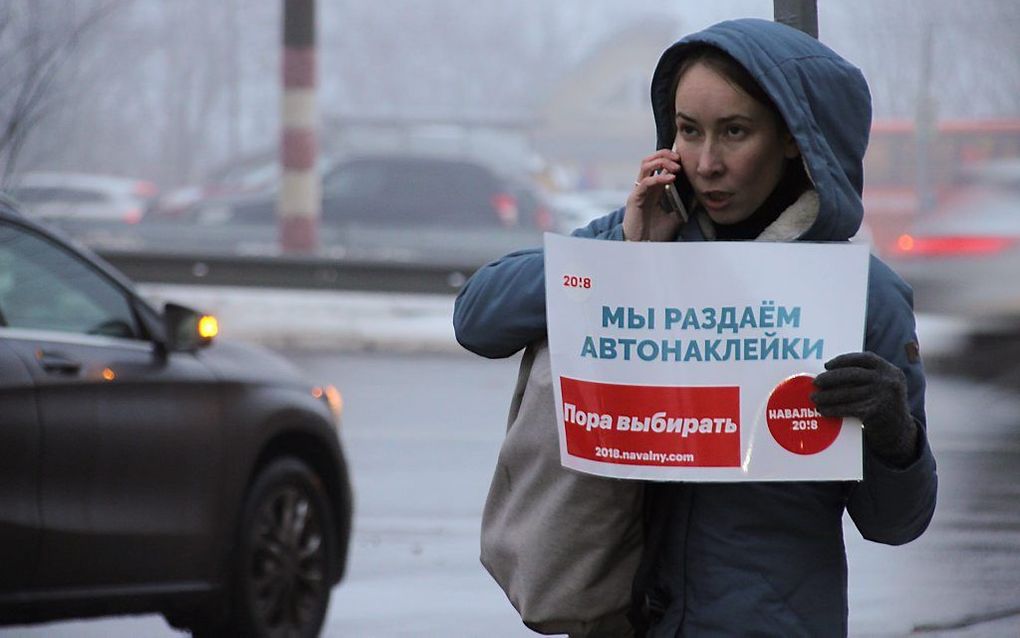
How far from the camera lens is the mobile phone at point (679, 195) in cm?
257

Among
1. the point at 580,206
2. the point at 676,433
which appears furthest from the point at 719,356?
the point at 580,206

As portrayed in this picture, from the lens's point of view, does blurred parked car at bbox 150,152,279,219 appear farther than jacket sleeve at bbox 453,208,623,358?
Yes

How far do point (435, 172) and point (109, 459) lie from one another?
69.0 ft

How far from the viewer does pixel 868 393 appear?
2344 mm

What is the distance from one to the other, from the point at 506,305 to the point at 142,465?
10.2ft

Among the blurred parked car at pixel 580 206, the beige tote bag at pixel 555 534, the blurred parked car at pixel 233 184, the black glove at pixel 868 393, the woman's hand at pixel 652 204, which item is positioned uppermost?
the woman's hand at pixel 652 204

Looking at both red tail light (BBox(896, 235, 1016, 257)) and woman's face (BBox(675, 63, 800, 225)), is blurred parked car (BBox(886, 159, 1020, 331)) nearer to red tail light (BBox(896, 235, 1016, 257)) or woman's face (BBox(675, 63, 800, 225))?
red tail light (BBox(896, 235, 1016, 257))

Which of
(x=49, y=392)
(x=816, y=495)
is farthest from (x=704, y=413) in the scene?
(x=49, y=392)

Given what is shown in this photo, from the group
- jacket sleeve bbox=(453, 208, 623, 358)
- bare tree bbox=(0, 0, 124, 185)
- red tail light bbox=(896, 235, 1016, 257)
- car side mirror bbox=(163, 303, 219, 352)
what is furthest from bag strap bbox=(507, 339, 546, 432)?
red tail light bbox=(896, 235, 1016, 257)

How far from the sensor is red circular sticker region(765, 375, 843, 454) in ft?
7.93

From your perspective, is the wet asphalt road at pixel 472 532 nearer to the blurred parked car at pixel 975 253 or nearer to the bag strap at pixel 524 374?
Result: the blurred parked car at pixel 975 253

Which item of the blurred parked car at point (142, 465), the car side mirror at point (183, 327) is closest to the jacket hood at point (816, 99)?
the blurred parked car at point (142, 465)

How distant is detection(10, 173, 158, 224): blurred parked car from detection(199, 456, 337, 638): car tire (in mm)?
1245

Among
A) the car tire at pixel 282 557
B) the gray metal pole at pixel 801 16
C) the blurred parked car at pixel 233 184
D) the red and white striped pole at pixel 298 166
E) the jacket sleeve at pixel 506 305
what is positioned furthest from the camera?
the blurred parked car at pixel 233 184
